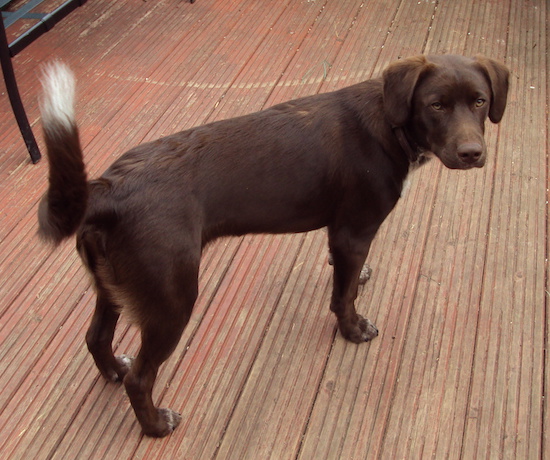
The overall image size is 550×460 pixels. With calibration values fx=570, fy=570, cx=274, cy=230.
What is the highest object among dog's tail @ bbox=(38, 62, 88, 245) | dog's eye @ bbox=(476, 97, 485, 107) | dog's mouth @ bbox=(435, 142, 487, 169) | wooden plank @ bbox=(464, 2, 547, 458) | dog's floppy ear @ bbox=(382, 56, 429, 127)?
dog's tail @ bbox=(38, 62, 88, 245)

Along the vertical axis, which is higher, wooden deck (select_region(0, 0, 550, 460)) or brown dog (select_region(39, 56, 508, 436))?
brown dog (select_region(39, 56, 508, 436))

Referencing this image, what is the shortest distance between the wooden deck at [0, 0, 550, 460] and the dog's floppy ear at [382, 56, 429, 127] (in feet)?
2.99

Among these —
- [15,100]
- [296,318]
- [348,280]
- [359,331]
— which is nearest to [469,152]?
[348,280]

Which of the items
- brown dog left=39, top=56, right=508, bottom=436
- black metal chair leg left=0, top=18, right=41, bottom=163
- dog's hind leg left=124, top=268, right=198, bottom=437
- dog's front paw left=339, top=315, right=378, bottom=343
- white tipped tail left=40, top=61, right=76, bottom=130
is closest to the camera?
white tipped tail left=40, top=61, right=76, bottom=130

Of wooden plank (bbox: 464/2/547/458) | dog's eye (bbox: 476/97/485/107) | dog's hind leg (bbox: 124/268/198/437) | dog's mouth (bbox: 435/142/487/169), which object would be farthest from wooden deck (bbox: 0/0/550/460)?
dog's eye (bbox: 476/97/485/107)

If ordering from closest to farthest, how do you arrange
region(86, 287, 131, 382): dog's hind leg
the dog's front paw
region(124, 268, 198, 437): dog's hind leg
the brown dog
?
the brown dog → region(124, 268, 198, 437): dog's hind leg → region(86, 287, 131, 382): dog's hind leg → the dog's front paw

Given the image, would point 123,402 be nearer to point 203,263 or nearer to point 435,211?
point 203,263

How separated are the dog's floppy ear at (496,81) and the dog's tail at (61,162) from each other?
1.33 metres

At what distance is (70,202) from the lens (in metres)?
1.51

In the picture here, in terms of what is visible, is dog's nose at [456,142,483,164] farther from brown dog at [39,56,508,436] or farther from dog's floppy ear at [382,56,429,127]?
dog's floppy ear at [382,56,429,127]

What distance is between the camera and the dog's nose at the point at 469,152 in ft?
5.99

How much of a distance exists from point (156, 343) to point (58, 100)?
81cm

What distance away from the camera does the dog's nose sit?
1.83 m

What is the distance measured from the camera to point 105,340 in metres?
2.07
